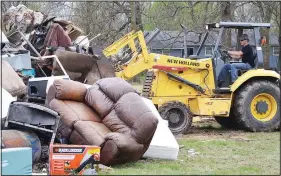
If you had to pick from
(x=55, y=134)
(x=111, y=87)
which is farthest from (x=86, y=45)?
(x=55, y=134)

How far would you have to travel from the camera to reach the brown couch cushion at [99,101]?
826 centimetres

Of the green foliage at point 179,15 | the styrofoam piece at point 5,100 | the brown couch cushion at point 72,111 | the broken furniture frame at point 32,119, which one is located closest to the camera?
the broken furniture frame at point 32,119

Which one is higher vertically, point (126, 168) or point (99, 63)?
point (99, 63)

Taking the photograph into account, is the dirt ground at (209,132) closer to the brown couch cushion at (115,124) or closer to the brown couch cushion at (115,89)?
the brown couch cushion at (115,89)

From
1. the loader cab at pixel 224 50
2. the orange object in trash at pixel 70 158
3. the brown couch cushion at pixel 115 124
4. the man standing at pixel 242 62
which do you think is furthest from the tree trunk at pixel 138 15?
the orange object in trash at pixel 70 158

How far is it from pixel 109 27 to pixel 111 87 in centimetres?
1671

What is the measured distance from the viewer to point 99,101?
8352mm

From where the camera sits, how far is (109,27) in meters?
24.9

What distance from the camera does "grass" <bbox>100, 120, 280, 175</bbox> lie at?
7.37m

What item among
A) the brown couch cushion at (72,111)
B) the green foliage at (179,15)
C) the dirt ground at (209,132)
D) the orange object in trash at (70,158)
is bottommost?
the dirt ground at (209,132)

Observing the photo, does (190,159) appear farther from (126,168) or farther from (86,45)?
(86,45)

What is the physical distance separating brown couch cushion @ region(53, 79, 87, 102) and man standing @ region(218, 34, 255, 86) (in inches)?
160

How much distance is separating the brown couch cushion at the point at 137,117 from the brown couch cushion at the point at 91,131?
320mm

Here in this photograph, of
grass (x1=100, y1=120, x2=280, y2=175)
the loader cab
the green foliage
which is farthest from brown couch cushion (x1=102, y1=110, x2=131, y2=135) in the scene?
the green foliage
